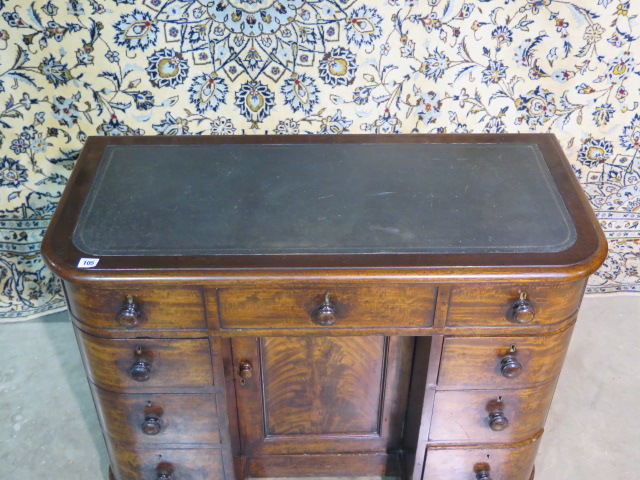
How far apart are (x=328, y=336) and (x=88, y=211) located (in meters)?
0.53

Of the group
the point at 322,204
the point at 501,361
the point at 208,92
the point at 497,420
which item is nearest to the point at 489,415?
the point at 497,420

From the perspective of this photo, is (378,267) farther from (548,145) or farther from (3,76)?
(3,76)

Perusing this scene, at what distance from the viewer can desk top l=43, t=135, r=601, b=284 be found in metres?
1.35

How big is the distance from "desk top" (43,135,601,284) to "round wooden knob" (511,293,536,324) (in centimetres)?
8

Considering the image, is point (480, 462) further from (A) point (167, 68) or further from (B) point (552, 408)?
(A) point (167, 68)

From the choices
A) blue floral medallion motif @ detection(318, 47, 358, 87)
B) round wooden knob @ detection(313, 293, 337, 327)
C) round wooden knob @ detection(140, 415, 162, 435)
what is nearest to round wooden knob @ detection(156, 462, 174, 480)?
round wooden knob @ detection(140, 415, 162, 435)

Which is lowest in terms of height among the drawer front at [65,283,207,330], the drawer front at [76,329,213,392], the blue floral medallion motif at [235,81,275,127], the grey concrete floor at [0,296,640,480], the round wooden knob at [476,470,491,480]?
the grey concrete floor at [0,296,640,480]

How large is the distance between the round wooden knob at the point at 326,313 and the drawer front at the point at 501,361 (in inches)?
9.4

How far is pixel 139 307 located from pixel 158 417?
0.30 meters

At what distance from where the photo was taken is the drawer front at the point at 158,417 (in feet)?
4.99

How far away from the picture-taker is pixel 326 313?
4.43 ft

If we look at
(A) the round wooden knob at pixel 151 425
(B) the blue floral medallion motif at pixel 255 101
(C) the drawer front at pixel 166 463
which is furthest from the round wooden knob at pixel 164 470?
(B) the blue floral medallion motif at pixel 255 101

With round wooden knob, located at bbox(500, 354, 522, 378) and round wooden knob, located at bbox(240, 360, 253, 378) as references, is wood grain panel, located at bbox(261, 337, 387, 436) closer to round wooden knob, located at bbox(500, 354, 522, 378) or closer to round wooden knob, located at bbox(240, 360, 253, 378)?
round wooden knob, located at bbox(240, 360, 253, 378)

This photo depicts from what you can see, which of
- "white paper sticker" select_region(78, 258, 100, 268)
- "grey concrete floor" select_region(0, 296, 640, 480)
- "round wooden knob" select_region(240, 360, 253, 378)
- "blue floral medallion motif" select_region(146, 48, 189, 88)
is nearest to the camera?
"white paper sticker" select_region(78, 258, 100, 268)
